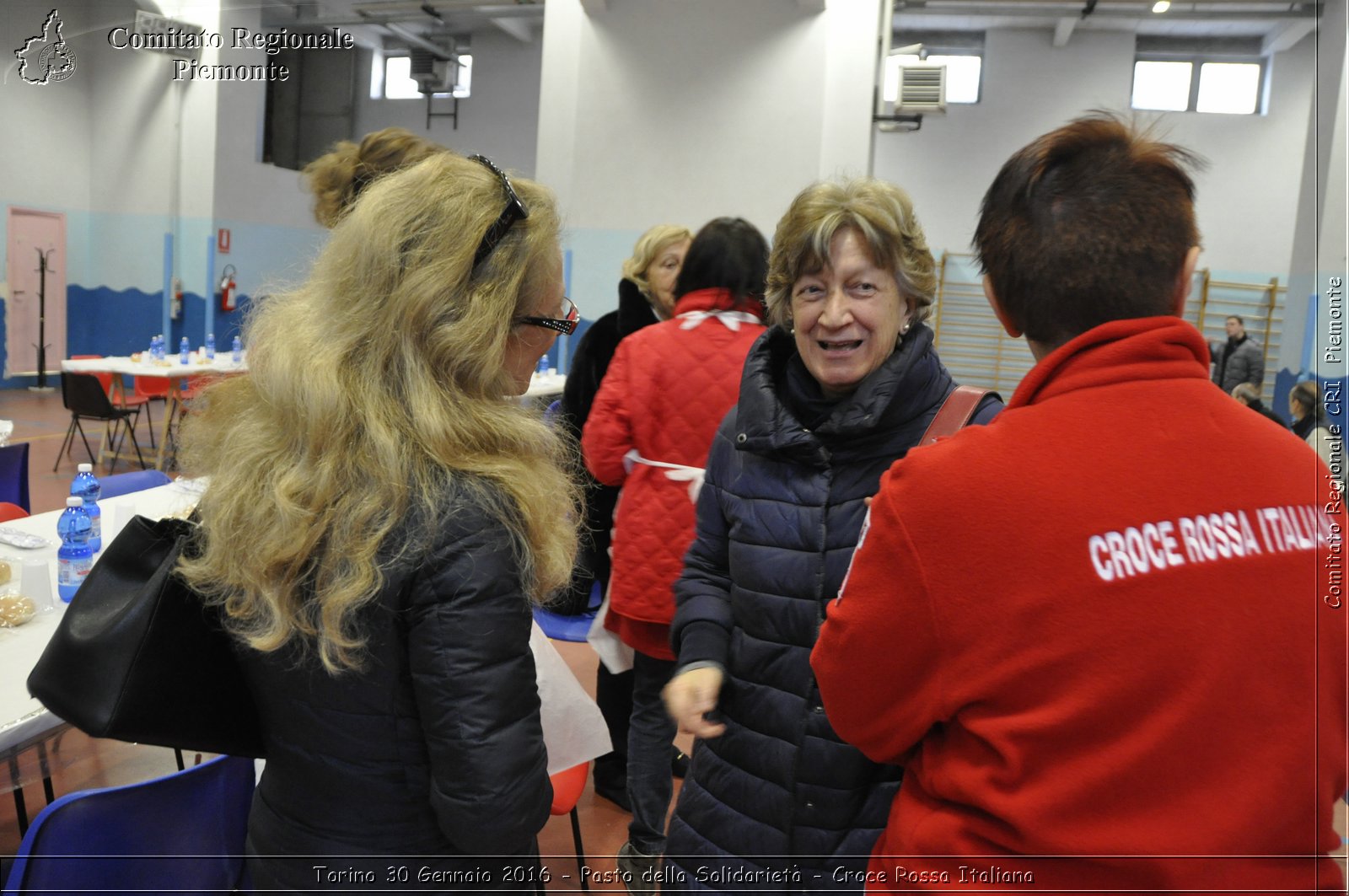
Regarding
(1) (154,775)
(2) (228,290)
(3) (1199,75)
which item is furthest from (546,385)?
(3) (1199,75)

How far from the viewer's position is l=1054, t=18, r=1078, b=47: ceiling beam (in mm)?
8984

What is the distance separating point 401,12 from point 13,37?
4746 mm

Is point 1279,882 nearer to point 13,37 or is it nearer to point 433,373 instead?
point 433,373

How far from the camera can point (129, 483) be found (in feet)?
11.0

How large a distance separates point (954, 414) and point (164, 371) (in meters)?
7.00

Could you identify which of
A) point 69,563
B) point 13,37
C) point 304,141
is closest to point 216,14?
point 13,37

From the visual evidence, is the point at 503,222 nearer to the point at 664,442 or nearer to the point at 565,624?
the point at 664,442

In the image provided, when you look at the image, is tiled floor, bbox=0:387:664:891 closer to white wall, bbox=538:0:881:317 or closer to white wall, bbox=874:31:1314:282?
white wall, bbox=538:0:881:317

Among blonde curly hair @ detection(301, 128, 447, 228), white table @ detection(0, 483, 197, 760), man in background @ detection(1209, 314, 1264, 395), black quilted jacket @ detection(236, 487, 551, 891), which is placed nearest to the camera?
black quilted jacket @ detection(236, 487, 551, 891)

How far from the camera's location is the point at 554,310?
1.19 metres

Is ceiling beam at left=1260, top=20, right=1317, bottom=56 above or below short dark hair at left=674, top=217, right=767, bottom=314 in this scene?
above

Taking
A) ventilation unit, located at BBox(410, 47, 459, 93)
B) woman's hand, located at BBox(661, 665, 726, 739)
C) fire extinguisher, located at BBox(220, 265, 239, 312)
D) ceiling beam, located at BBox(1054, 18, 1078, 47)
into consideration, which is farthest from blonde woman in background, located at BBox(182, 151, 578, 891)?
ventilation unit, located at BBox(410, 47, 459, 93)

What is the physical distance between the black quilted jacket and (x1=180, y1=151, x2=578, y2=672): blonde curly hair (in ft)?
0.12

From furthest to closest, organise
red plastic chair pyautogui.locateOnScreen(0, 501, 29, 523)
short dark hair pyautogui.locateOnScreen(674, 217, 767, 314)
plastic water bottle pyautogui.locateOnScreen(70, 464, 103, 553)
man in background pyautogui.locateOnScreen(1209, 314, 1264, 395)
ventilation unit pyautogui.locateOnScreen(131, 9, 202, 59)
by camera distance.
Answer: man in background pyautogui.locateOnScreen(1209, 314, 1264, 395), ventilation unit pyautogui.locateOnScreen(131, 9, 202, 59), red plastic chair pyautogui.locateOnScreen(0, 501, 29, 523), plastic water bottle pyautogui.locateOnScreen(70, 464, 103, 553), short dark hair pyautogui.locateOnScreen(674, 217, 767, 314)
